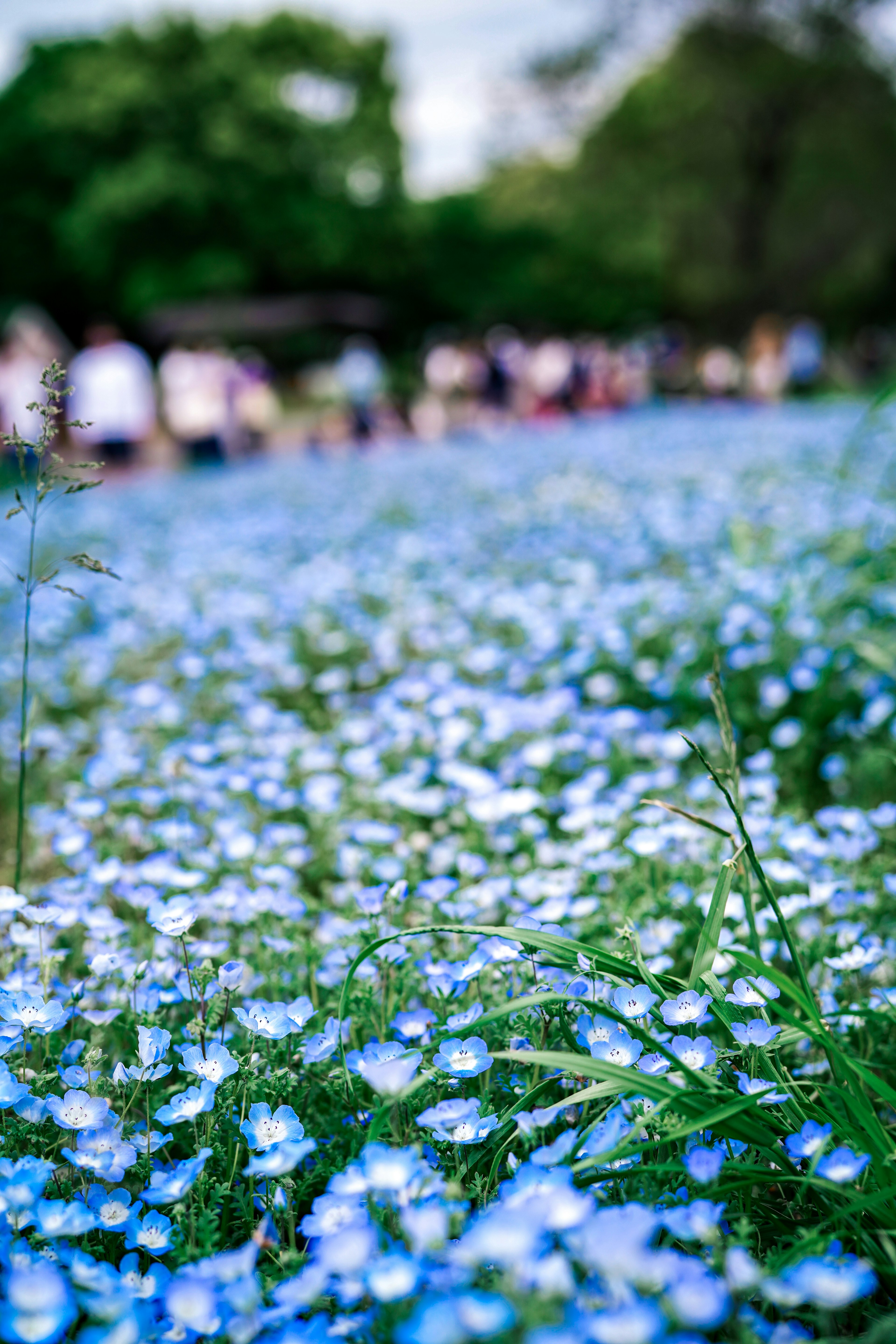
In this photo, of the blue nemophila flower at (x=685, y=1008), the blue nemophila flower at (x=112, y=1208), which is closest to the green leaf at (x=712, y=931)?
the blue nemophila flower at (x=685, y=1008)

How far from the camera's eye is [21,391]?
10984 mm

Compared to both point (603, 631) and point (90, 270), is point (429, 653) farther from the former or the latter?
point (90, 270)

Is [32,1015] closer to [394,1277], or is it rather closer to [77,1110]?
[77,1110]

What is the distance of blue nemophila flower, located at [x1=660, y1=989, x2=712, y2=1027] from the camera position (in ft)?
4.30

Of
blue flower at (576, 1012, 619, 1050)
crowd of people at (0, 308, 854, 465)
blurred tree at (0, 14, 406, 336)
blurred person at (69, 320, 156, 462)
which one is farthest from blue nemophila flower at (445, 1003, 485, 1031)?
blurred tree at (0, 14, 406, 336)

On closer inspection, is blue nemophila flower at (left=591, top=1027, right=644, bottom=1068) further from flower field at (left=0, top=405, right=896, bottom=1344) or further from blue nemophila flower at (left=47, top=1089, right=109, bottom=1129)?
blue nemophila flower at (left=47, top=1089, right=109, bottom=1129)

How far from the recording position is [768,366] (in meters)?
20.1

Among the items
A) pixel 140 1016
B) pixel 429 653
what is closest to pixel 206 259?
pixel 429 653

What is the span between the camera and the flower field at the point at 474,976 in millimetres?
981

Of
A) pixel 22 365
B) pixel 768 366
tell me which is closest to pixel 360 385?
pixel 22 365

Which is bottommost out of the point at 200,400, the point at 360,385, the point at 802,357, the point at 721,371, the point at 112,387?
the point at 112,387

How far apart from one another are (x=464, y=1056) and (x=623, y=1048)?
206mm

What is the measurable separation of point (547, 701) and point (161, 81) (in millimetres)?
32552

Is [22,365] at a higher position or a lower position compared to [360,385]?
lower
